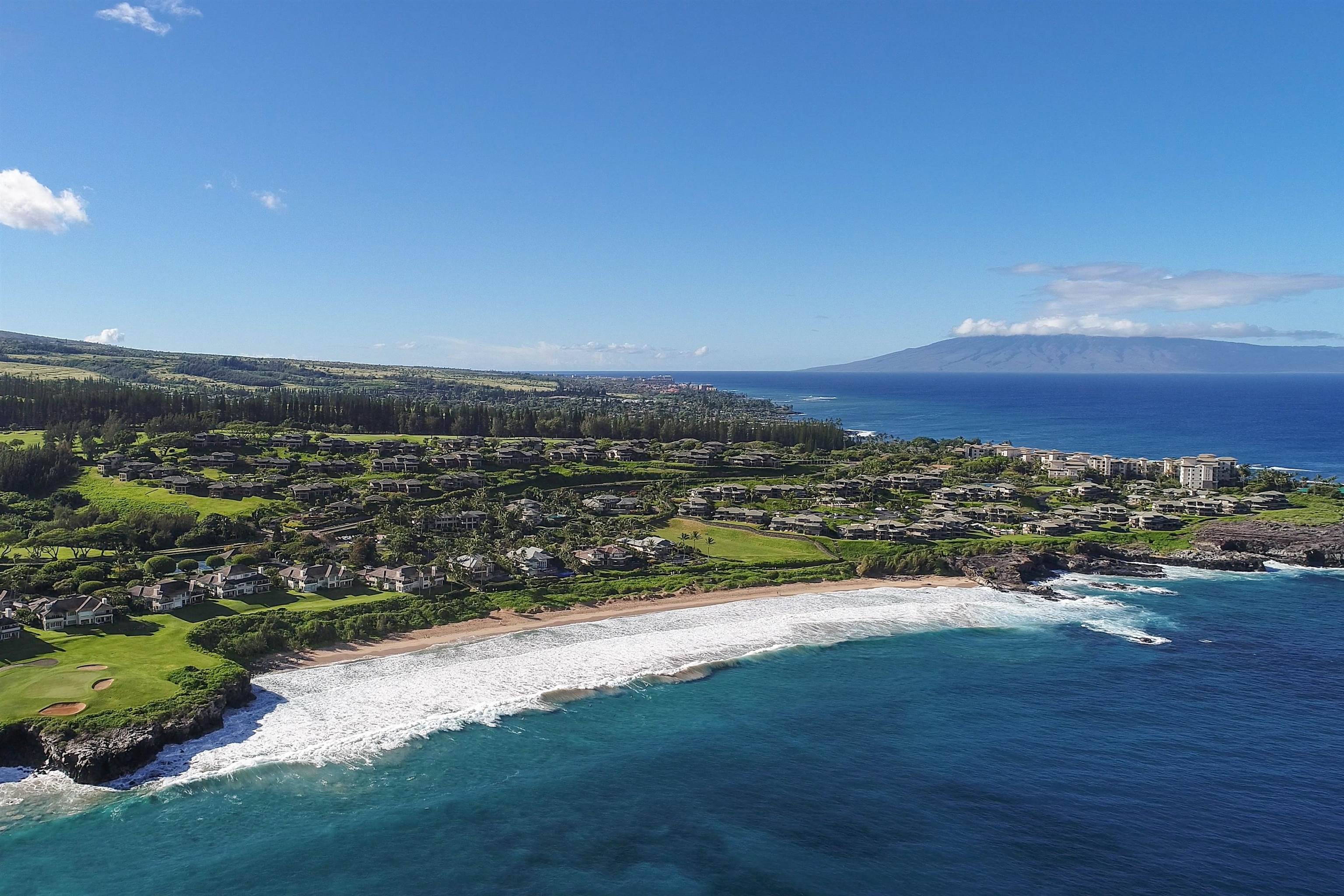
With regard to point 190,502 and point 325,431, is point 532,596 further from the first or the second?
point 325,431

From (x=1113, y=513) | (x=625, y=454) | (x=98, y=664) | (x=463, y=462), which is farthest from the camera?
(x=625, y=454)

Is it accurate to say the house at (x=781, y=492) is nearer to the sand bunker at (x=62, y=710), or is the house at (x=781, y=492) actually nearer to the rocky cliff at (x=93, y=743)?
the rocky cliff at (x=93, y=743)

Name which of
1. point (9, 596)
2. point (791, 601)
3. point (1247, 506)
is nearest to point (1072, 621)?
point (791, 601)

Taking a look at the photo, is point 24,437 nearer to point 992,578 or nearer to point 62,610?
point 62,610

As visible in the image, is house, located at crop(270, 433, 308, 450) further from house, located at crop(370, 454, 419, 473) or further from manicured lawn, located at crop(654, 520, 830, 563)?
manicured lawn, located at crop(654, 520, 830, 563)

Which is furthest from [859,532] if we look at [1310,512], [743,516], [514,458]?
[1310,512]

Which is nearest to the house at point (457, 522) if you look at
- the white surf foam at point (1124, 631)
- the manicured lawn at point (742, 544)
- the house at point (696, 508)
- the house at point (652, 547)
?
the house at point (652, 547)
